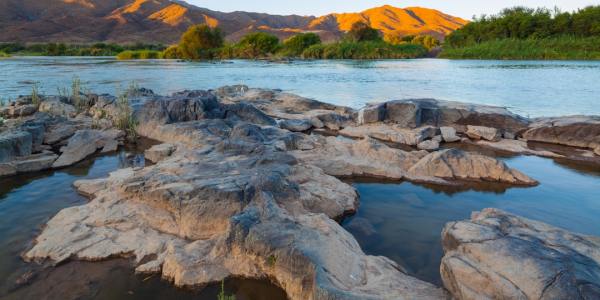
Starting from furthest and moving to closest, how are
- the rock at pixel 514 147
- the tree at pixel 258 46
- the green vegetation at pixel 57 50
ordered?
the green vegetation at pixel 57 50, the tree at pixel 258 46, the rock at pixel 514 147

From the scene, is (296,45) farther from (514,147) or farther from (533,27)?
Answer: (514,147)

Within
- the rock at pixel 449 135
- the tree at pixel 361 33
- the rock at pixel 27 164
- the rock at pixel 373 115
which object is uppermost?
the tree at pixel 361 33

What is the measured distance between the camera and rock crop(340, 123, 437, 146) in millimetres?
11039

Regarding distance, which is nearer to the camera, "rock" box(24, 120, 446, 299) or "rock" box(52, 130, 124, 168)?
"rock" box(24, 120, 446, 299)

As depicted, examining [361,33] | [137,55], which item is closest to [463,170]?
[137,55]

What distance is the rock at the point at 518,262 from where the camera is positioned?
10.8 ft

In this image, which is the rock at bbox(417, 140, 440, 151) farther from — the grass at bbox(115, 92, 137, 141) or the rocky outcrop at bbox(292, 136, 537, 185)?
the grass at bbox(115, 92, 137, 141)

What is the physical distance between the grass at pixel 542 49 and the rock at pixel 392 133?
48.8m

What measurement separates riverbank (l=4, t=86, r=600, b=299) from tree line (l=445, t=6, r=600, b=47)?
193 feet

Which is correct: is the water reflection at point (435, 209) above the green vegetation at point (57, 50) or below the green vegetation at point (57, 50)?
below

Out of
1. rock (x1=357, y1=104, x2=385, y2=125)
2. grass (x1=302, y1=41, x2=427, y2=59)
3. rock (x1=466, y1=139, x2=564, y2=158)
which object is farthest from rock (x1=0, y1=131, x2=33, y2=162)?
grass (x1=302, y1=41, x2=427, y2=59)

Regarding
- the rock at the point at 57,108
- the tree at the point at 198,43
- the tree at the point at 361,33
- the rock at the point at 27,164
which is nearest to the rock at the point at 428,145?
the rock at the point at 27,164

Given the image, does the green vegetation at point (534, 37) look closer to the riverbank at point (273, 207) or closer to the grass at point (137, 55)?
the riverbank at point (273, 207)

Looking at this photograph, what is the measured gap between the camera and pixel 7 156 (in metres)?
8.03
